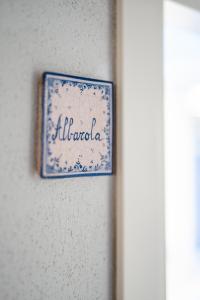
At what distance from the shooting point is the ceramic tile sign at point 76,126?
20.1 inches

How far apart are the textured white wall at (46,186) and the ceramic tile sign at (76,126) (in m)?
0.03

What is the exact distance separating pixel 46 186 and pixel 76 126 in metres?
0.13

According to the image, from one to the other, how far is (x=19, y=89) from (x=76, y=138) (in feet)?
0.44

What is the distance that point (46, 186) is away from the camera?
530 mm

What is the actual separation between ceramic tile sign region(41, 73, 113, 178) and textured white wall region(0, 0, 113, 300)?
3cm

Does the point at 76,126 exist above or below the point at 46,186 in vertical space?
above

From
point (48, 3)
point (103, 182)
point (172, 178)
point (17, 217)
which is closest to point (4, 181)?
point (17, 217)

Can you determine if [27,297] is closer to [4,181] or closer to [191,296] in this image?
[4,181]

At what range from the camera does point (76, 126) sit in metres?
0.54

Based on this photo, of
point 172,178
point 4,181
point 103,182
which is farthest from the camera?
point 172,178

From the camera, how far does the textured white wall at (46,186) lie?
50cm

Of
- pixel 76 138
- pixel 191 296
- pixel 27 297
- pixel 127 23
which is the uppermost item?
pixel 127 23

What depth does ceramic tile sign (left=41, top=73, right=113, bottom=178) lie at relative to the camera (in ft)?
1.67

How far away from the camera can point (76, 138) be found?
1.78 feet
